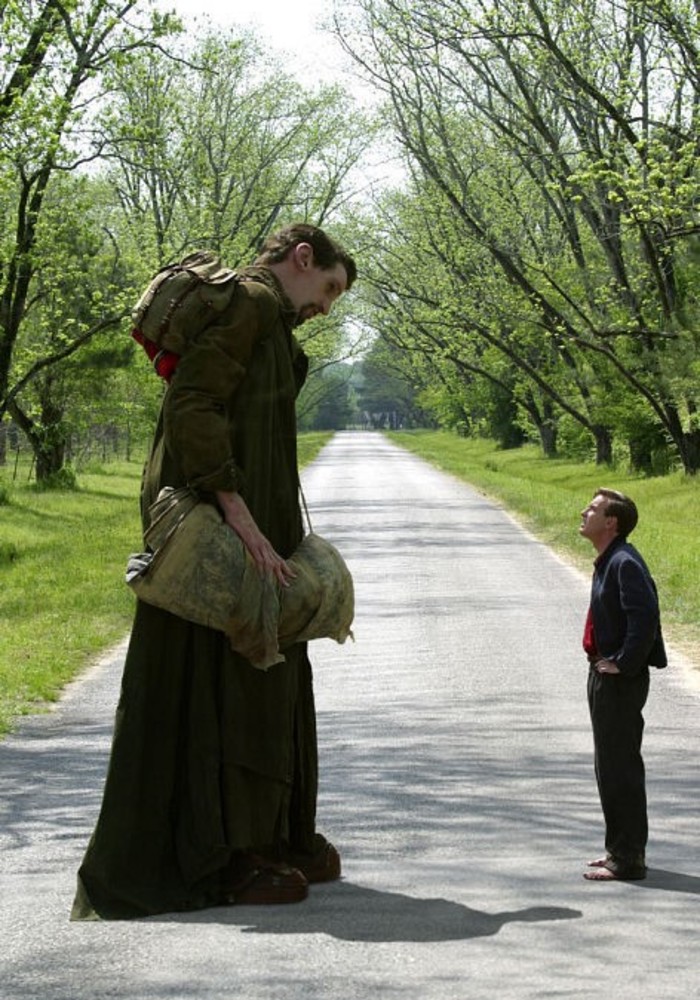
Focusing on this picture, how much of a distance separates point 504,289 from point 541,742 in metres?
35.9

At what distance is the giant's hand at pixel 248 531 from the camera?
5582mm

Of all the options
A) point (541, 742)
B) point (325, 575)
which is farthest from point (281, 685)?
point (541, 742)

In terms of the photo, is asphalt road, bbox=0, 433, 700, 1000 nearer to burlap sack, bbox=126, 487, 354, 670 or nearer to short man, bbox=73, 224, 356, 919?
short man, bbox=73, 224, 356, 919

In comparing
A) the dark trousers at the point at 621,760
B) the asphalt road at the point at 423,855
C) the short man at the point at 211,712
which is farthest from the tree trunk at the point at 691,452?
the short man at the point at 211,712

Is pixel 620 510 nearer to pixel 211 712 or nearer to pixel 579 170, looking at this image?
pixel 211 712

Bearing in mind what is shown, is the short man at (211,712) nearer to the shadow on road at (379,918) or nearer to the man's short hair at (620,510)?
the shadow on road at (379,918)

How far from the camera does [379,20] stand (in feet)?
126

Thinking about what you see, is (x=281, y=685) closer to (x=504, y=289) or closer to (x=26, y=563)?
(x=26, y=563)

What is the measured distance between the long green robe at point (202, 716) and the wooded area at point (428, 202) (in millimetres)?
15177

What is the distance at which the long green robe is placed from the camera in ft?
18.2

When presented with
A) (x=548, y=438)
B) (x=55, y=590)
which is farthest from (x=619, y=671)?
(x=548, y=438)

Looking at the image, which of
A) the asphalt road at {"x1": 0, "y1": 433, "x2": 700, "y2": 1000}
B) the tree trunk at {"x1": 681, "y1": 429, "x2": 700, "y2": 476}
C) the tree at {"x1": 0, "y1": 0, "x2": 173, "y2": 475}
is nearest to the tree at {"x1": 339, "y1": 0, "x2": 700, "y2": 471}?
the tree trunk at {"x1": 681, "y1": 429, "x2": 700, "y2": 476}

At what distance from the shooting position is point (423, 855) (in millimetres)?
6473

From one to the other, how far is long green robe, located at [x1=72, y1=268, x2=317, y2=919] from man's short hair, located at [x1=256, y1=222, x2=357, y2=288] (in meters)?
0.18
